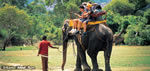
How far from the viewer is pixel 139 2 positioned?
61.6 metres

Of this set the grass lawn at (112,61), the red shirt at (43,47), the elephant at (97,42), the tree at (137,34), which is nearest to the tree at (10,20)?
the tree at (137,34)

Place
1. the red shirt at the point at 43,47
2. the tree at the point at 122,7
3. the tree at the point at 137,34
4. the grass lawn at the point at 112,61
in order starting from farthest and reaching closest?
the tree at the point at 122,7
the tree at the point at 137,34
the grass lawn at the point at 112,61
the red shirt at the point at 43,47

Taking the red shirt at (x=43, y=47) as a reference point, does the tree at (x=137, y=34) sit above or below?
below

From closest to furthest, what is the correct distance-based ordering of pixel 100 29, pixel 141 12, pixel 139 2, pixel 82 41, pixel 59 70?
pixel 100 29 → pixel 82 41 → pixel 59 70 → pixel 141 12 → pixel 139 2

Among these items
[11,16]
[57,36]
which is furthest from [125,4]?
[11,16]

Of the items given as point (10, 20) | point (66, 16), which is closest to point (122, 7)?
point (66, 16)

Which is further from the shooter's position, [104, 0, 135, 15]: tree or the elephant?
[104, 0, 135, 15]: tree

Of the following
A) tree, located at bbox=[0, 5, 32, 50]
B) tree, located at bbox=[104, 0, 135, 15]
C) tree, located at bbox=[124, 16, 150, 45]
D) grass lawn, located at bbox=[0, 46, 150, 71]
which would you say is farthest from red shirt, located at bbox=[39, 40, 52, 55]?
tree, located at bbox=[104, 0, 135, 15]

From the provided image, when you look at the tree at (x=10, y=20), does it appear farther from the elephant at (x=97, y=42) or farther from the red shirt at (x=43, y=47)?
the elephant at (x=97, y=42)

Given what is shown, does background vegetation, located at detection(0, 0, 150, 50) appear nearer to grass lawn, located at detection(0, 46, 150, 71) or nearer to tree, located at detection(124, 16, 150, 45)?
tree, located at detection(124, 16, 150, 45)

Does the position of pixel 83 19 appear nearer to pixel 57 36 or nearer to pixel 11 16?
pixel 11 16

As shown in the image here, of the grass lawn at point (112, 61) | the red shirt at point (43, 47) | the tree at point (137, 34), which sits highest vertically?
the red shirt at point (43, 47)

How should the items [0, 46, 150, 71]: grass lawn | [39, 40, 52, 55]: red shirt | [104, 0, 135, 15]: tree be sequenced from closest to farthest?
[39, 40, 52, 55]: red shirt → [0, 46, 150, 71]: grass lawn → [104, 0, 135, 15]: tree

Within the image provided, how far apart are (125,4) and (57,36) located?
14103mm
